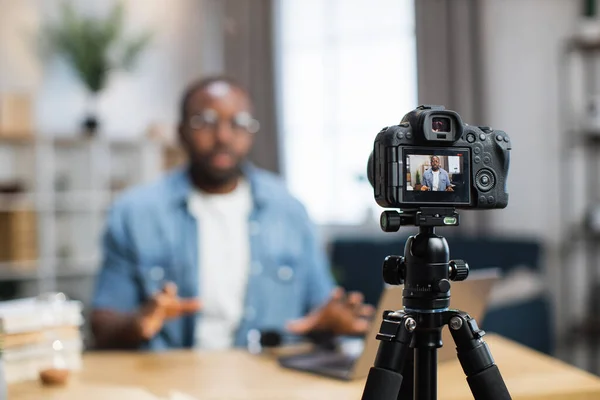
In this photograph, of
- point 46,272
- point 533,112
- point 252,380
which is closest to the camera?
point 252,380

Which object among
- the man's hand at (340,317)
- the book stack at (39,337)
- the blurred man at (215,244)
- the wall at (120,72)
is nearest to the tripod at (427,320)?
the man's hand at (340,317)

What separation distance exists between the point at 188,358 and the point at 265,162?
97.7 inches

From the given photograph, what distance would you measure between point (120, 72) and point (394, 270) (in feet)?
12.3

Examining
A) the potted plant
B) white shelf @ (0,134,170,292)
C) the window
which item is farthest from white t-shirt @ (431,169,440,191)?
the potted plant

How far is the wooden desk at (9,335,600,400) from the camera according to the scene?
1310 mm

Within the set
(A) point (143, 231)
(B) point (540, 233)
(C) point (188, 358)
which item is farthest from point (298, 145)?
(C) point (188, 358)

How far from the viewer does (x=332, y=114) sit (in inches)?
162

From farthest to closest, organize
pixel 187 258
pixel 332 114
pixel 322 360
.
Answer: pixel 332 114 < pixel 187 258 < pixel 322 360

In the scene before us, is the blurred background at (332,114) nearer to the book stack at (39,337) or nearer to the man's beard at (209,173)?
the man's beard at (209,173)

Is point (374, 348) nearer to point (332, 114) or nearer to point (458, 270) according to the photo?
point (458, 270)

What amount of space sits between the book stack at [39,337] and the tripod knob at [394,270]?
77cm

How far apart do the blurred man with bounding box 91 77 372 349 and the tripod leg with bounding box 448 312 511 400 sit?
1.10 m

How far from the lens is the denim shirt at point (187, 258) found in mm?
2107

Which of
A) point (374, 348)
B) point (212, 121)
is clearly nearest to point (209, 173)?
point (212, 121)
